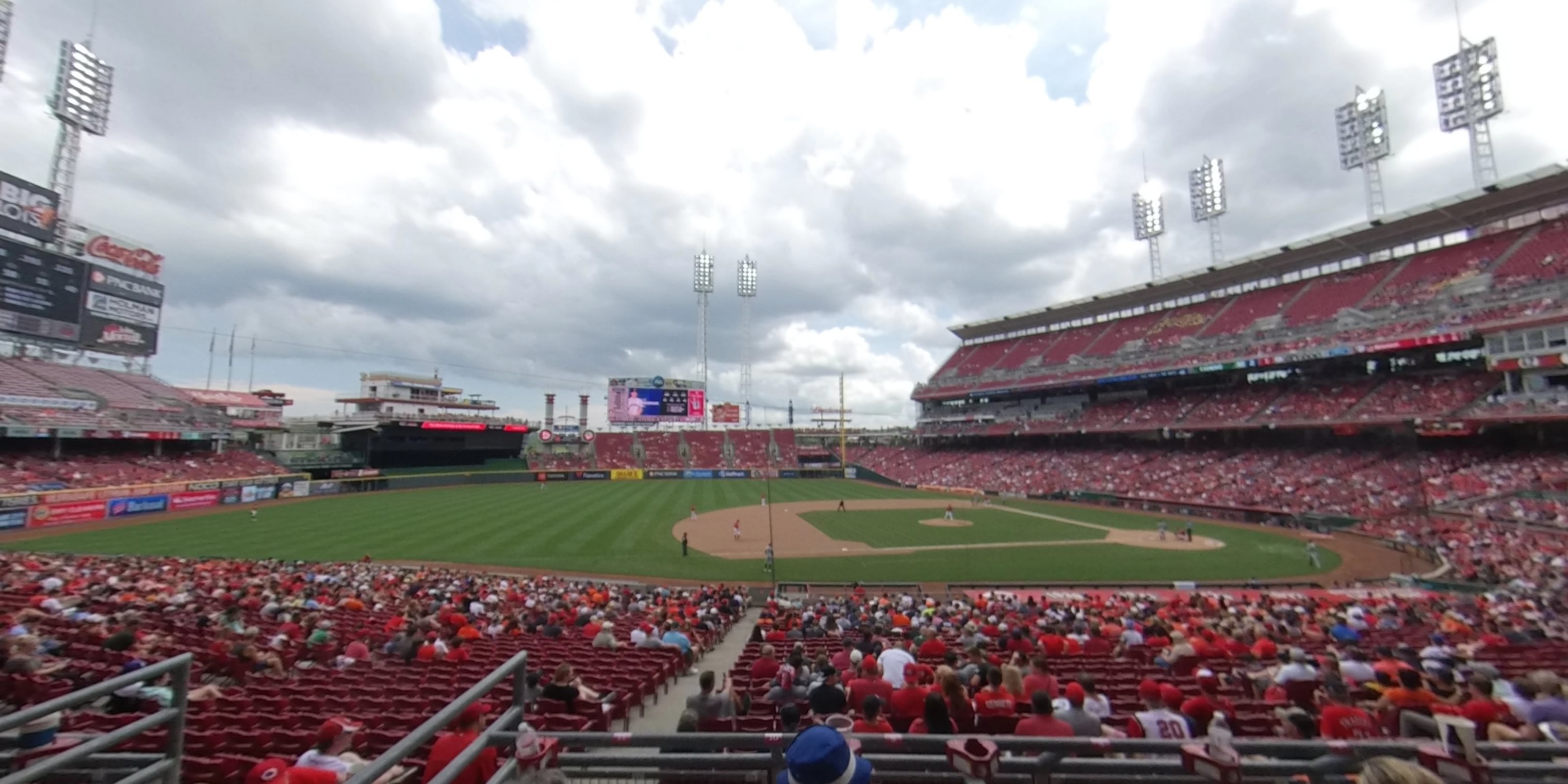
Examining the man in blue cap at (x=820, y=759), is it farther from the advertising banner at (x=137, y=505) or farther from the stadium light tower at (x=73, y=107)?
the stadium light tower at (x=73, y=107)

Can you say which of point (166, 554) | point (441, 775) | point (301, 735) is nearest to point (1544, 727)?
point (441, 775)

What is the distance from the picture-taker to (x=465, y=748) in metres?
3.32

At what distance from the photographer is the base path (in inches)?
1139

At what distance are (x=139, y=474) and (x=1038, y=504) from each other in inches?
2513

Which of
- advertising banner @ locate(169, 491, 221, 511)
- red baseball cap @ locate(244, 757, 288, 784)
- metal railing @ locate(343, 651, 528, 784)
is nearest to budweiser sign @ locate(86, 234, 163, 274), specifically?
advertising banner @ locate(169, 491, 221, 511)

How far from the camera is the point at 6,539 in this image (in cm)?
3073

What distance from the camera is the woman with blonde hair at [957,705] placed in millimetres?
4988

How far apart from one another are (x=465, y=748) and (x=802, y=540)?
97.5 feet

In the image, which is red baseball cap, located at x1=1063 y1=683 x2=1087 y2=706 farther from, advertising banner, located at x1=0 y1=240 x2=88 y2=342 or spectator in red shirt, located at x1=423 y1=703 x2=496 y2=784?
advertising banner, located at x1=0 y1=240 x2=88 y2=342

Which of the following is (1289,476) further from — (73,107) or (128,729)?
(73,107)

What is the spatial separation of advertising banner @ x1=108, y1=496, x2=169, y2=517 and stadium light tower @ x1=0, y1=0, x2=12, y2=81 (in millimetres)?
26911

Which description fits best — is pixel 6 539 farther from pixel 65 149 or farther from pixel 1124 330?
pixel 1124 330

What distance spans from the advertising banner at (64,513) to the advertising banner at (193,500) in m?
4.57

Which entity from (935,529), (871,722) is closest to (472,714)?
(871,722)
